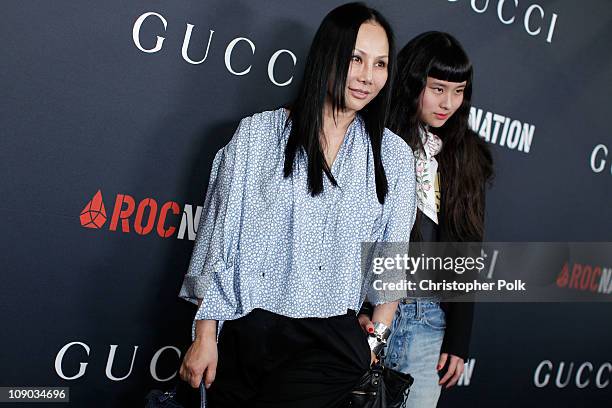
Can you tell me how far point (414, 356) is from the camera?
6.58 feet

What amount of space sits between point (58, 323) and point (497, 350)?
67.7 inches

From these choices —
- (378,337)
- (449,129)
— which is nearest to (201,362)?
(378,337)

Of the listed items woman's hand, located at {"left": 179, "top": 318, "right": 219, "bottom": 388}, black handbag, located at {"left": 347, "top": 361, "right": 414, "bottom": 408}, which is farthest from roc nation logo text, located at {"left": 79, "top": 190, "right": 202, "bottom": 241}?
black handbag, located at {"left": 347, "top": 361, "right": 414, "bottom": 408}

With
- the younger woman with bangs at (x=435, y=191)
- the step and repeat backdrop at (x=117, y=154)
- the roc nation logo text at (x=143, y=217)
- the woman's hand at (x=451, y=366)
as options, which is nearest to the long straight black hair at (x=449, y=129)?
the younger woman with bangs at (x=435, y=191)

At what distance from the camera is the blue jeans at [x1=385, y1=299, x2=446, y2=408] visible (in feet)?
6.55

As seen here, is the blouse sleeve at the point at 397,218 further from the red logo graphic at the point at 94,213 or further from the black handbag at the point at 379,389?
the red logo graphic at the point at 94,213

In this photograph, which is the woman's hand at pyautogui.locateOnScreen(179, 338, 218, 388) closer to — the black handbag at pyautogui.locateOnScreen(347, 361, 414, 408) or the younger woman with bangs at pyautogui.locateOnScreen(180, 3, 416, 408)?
the younger woman with bangs at pyautogui.locateOnScreen(180, 3, 416, 408)

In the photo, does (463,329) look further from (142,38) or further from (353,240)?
(142,38)

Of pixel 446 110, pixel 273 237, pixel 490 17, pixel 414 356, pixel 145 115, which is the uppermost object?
pixel 490 17

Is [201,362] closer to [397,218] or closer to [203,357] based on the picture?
[203,357]

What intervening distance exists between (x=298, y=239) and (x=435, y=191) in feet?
1.71

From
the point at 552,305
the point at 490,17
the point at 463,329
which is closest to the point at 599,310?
the point at 552,305

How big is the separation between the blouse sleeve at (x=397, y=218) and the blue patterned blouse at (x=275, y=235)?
67 millimetres

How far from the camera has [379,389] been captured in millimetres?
1717
